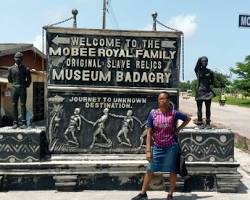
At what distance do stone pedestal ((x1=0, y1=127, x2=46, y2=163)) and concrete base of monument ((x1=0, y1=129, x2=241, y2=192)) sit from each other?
0.38 ft

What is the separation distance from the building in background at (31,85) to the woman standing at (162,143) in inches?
474

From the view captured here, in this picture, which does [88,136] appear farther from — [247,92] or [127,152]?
[247,92]

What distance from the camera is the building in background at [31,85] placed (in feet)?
67.7

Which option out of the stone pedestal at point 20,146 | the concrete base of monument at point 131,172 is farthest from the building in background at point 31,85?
the concrete base of monument at point 131,172

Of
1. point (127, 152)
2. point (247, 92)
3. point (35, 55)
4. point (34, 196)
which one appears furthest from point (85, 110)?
point (247, 92)

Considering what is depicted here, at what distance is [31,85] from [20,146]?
49.5 feet

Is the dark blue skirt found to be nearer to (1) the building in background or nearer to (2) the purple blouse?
(2) the purple blouse

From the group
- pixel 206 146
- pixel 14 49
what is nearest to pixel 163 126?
pixel 206 146

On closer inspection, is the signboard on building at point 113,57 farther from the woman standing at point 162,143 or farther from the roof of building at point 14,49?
the roof of building at point 14,49

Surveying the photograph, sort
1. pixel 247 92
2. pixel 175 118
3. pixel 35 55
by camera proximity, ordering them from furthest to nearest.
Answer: pixel 247 92 < pixel 35 55 < pixel 175 118

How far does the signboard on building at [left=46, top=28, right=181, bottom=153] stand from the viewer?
8.70 m

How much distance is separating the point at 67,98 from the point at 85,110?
0.37 metres

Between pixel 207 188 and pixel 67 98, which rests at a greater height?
pixel 67 98

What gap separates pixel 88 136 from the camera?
8750 millimetres
